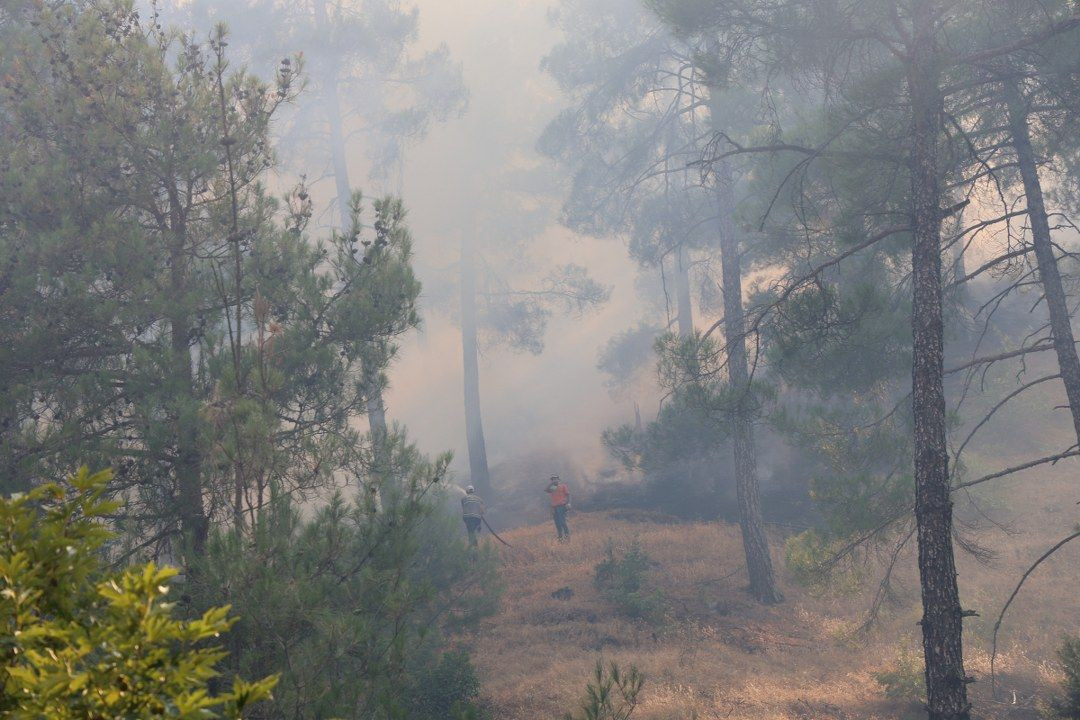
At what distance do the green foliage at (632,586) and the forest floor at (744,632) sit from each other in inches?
8.7

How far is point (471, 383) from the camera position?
29.5 m

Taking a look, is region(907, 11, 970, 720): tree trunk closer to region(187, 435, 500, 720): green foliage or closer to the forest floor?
the forest floor

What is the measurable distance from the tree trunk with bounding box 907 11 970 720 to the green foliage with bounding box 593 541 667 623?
20.9 feet

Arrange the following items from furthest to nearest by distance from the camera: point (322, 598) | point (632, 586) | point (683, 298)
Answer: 1. point (683, 298)
2. point (632, 586)
3. point (322, 598)

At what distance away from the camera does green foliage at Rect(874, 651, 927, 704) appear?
1007 centimetres

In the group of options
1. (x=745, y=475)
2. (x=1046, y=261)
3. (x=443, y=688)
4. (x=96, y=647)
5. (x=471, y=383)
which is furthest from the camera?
(x=471, y=383)

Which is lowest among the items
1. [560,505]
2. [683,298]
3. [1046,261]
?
[560,505]

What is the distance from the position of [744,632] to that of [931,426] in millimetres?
6958

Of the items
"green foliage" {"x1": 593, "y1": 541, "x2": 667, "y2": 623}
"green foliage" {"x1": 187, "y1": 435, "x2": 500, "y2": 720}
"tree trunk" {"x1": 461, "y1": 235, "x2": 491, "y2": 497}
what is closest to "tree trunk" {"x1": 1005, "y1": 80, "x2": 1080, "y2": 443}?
"green foliage" {"x1": 593, "y1": 541, "x2": 667, "y2": 623}

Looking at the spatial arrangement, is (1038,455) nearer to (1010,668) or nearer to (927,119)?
(1010,668)

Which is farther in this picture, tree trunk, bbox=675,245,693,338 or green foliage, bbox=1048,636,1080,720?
tree trunk, bbox=675,245,693,338

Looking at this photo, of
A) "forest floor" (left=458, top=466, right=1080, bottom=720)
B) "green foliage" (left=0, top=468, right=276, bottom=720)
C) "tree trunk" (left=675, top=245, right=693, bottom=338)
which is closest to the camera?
"green foliage" (left=0, top=468, right=276, bottom=720)

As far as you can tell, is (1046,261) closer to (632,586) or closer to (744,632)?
(744,632)

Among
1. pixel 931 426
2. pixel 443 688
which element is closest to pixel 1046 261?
pixel 931 426
